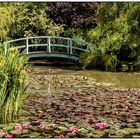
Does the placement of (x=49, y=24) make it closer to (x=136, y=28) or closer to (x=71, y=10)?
(x=71, y=10)

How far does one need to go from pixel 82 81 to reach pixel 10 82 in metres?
5.38

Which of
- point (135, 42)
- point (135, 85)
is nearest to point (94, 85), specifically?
point (135, 85)

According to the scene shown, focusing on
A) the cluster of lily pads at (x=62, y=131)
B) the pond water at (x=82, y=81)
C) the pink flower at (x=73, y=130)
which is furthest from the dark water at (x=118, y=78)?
the pink flower at (x=73, y=130)

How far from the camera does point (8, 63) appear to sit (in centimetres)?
590

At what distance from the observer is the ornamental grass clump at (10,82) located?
581 centimetres

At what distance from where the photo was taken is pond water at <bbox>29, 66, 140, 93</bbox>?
10109mm

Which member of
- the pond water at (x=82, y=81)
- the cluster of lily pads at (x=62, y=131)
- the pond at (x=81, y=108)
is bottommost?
the cluster of lily pads at (x=62, y=131)

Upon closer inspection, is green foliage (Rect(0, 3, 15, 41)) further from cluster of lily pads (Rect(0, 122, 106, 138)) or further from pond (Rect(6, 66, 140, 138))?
cluster of lily pads (Rect(0, 122, 106, 138))

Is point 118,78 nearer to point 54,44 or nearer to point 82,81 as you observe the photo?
point 82,81

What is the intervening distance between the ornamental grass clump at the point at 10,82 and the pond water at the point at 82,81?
133 inches

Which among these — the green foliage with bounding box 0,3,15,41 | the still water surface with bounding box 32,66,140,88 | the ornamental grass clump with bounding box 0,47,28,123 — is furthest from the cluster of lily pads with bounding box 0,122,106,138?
the green foliage with bounding box 0,3,15,41

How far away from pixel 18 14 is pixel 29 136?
1440 cm

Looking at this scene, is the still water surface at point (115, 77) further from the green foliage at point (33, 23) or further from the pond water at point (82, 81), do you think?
the green foliage at point (33, 23)

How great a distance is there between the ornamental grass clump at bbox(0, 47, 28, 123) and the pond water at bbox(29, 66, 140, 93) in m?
3.38
